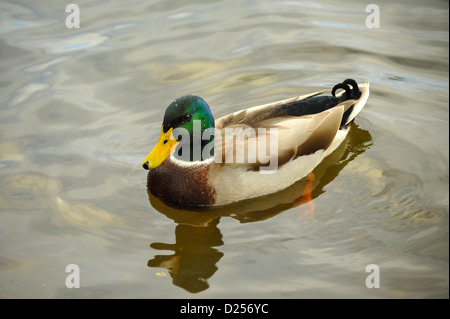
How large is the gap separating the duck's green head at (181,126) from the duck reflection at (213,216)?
21.6 inches

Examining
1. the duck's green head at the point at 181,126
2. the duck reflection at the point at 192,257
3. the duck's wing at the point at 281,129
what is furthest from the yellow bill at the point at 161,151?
the duck reflection at the point at 192,257

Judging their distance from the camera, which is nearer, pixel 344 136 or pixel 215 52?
pixel 344 136

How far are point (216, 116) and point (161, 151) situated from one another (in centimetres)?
160

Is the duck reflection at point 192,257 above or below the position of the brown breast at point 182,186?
below

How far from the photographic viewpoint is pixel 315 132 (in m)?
5.89

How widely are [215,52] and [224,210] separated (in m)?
3.03

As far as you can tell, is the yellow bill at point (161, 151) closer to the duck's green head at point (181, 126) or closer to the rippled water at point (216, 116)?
the duck's green head at point (181, 126)

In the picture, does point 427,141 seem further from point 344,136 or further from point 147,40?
point 147,40

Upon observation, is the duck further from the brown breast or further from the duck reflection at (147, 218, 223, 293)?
the duck reflection at (147, 218, 223, 293)

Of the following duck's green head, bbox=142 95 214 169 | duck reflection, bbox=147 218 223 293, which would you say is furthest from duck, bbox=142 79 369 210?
duck reflection, bbox=147 218 223 293

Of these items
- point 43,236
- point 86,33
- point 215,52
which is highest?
point 86,33

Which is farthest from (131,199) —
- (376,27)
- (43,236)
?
(376,27)

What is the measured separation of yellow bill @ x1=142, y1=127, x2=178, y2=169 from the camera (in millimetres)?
5398

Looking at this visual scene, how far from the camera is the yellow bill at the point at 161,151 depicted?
17.7 feet
